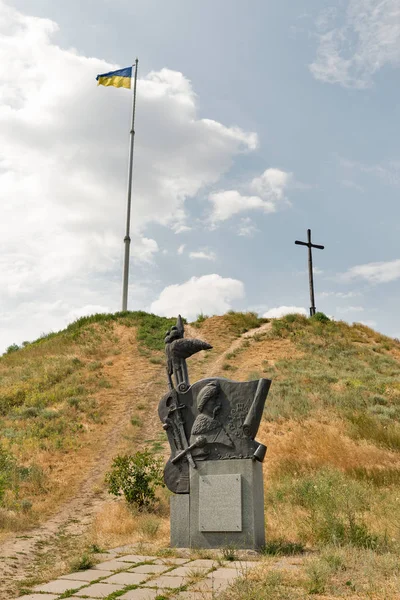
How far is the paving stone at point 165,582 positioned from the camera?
577 centimetres

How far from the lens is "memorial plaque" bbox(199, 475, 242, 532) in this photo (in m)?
8.17

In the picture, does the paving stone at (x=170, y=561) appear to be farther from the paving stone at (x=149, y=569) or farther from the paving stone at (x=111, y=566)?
the paving stone at (x=111, y=566)

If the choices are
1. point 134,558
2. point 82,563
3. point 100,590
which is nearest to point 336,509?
point 134,558

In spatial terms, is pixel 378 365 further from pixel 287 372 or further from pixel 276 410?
pixel 276 410

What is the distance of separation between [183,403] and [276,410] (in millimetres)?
7856

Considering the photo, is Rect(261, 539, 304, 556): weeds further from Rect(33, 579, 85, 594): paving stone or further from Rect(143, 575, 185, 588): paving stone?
Rect(33, 579, 85, 594): paving stone

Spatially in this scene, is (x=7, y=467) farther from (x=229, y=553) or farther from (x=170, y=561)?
(x=229, y=553)

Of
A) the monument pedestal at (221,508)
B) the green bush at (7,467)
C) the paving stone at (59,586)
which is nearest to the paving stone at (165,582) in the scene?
the paving stone at (59,586)

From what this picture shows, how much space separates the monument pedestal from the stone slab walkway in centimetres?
92

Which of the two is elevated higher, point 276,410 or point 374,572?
point 276,410

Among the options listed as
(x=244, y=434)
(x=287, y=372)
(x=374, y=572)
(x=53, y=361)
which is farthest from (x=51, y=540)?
(x=53, y=361)

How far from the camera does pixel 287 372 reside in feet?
74.4

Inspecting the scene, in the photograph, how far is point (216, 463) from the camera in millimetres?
8641

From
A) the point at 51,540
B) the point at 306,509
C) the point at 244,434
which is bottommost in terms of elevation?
the point at 51,540
